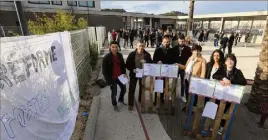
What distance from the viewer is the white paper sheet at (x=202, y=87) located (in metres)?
2.73

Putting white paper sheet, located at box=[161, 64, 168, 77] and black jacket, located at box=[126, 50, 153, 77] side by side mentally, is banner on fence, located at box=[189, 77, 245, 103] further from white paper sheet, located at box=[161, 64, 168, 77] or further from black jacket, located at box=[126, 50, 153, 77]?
black jacket, located at box=[126, 50, 153, 77]

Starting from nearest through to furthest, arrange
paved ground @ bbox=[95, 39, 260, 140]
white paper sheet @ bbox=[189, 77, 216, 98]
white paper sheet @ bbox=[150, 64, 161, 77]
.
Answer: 1. white paper sheet @ bbox=[189, 77, 216, 98]
2. paved ground @ bbox=[95, 39, 260, 140]
3. white paper sheet @ bbox=[150, 64, 161, 77]

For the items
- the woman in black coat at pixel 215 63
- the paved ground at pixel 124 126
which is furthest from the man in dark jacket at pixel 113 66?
the woman in black coat at pixel 215 63

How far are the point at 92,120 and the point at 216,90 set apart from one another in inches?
101

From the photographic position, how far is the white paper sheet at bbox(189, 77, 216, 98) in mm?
2728

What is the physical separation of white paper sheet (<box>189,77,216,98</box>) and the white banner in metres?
2.34

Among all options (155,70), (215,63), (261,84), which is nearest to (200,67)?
(215,63)

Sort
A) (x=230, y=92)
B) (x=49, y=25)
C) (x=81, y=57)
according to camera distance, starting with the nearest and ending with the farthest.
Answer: (x=230, y=92) < (x=81, y=57) < (x=49, y=25)

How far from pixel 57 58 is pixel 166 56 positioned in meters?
2.27

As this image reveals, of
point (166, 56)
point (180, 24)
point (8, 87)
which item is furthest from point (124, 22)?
point (8, 87)

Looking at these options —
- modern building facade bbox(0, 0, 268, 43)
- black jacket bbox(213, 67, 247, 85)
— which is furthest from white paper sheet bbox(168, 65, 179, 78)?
modern building facade bbox(0, 0, 268, 43)

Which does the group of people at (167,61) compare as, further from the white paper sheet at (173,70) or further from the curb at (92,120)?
the curb at (92,120)

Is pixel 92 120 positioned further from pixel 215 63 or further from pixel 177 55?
pixel 215 63

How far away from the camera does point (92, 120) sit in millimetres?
3568
